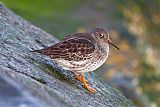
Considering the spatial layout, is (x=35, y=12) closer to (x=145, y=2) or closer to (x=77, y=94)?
(x=145, y=2)

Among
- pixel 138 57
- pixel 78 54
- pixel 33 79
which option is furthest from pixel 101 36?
pixel 138 57

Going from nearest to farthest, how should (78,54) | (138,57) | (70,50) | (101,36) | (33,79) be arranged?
(33,79) → (70,50) → (78,54) → (101,36) → (138,57)

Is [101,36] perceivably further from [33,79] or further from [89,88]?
[33,79]

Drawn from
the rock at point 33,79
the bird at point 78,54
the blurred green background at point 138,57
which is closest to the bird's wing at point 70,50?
the bird at point 78,54

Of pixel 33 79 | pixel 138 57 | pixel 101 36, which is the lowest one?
pixel 33 79

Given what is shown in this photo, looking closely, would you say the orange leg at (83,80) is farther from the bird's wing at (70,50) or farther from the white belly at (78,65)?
the bird's wing at (70,50)

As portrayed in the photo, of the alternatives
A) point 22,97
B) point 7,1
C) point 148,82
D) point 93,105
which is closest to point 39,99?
point 22,97
